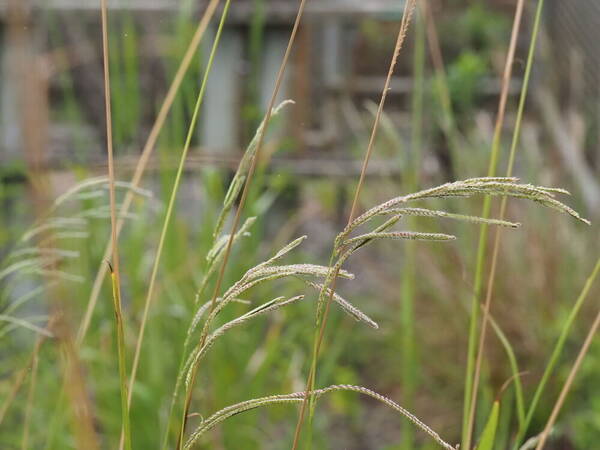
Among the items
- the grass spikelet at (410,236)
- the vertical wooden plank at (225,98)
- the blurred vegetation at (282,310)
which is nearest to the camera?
the grass spikelet at (410,236)

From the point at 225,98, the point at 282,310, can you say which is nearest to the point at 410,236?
the point at 282,310

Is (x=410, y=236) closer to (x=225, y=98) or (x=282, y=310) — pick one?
(x=282, y=310)

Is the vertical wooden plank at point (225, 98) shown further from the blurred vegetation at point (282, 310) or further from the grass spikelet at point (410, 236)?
the grass spikelet at point (410, 236)

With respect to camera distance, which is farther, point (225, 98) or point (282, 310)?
point (225, 98)

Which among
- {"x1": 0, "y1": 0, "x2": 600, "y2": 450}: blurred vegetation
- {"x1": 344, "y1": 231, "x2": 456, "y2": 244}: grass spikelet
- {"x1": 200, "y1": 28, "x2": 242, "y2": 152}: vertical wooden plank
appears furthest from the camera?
{"x1": 200, "y1": 28, "x2": 242, "y2": 152}: vertical wooden plank

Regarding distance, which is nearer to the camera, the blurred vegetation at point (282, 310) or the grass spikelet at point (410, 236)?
the grass spikelet at point (410, 236)

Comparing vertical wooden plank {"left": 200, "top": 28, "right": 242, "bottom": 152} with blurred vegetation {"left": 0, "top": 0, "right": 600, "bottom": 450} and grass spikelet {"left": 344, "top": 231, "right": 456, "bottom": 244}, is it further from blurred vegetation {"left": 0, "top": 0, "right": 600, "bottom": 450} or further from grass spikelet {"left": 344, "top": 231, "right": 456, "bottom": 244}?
grass spikelet {"left": 344, "top": 231, "right": 456, "bottom": 244}

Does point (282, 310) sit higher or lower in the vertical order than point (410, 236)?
lower

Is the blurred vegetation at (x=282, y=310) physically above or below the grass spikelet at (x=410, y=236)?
below

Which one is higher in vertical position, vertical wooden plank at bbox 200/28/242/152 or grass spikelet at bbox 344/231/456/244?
grass spikelet at bbox 344/231/456/244

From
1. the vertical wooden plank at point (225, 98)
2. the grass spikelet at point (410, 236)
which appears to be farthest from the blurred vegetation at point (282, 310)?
the grass spikelet at point (410, 236)

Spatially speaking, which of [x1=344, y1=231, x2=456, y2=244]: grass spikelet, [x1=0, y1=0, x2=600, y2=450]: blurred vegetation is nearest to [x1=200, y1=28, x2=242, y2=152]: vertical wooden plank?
[x1=0, y1=0, x2=600, y2=450]: blurred vegetation

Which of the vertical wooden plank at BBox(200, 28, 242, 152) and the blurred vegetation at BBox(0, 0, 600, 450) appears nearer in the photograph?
the blurred vegetation at BBox(0, 0, 600, 450)
